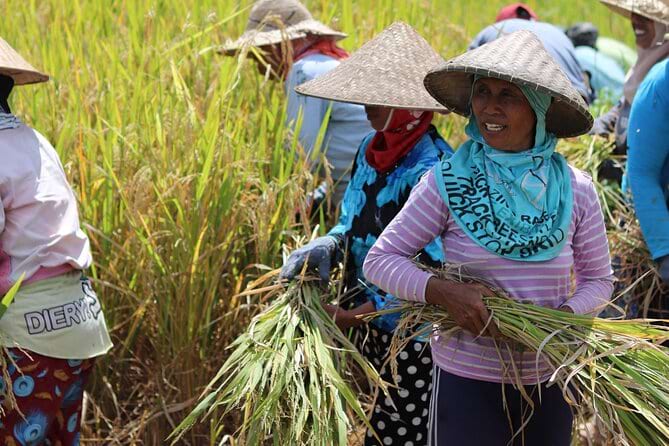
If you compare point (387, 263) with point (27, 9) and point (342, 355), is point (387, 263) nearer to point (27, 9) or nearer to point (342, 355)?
point (342, 355)

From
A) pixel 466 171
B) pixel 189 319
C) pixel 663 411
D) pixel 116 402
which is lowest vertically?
pixel 116 402

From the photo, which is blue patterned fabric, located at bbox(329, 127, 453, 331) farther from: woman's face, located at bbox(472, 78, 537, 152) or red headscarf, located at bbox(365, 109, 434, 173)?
woman's face, located at bbox(472, 78, 537, 152)

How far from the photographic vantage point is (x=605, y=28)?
8.93 m

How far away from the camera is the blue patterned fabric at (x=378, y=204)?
8.49 ft

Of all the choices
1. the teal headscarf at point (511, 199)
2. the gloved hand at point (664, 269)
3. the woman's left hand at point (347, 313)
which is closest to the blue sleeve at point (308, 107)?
the woman's left hand at point (347, 313)

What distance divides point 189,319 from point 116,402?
35cm

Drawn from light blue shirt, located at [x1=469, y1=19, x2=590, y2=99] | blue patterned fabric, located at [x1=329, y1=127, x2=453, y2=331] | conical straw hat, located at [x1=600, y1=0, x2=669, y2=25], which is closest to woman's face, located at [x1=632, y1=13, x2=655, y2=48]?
conical straw hat, located at [x1=600, y1=0, x2=669, y2=25]

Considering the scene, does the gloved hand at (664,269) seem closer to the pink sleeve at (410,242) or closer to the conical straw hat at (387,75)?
the conical straw hat at (387,75)

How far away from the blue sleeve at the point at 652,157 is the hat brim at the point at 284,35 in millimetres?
1272

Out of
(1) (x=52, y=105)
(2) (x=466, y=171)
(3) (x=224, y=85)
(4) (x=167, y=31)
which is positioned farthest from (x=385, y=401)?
(4) (x=167, y=31)

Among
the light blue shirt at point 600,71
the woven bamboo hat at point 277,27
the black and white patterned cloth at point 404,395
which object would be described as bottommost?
the light blue shirt at point 600,71

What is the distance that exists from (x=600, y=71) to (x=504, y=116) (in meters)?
3.86

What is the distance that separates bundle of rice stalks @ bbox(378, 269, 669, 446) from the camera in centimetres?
208

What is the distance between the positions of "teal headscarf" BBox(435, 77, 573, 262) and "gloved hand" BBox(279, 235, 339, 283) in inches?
21.6
